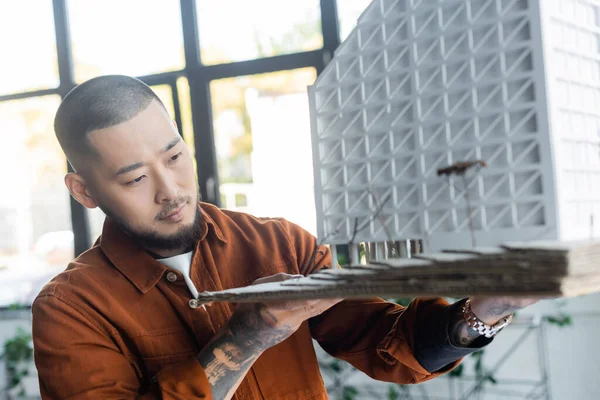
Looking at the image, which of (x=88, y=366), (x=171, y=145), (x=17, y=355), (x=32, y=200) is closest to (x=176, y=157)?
(x=171, y=145)

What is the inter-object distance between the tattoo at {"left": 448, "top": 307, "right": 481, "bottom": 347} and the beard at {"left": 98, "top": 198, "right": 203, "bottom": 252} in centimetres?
58

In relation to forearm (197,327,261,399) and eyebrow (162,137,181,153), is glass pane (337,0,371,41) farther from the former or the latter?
forearm (197,327,261,399)

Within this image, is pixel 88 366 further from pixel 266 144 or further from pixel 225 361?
pixel 266 144

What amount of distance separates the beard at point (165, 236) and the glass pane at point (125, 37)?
2536mm

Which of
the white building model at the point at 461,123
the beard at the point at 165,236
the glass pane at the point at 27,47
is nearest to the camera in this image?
the white building model at the point at 461,123

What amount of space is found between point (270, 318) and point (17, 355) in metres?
3.22

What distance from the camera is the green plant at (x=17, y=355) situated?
3965 millimetres

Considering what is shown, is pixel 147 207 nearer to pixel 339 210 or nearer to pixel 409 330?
pixel 339 210

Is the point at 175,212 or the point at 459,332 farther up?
the point at 175,212

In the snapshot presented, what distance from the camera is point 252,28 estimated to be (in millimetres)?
3777

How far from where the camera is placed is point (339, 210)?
130 centimetres

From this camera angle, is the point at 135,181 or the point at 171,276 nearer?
the point at 135,181

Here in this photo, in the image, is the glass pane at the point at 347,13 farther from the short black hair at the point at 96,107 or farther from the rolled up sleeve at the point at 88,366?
the rolled up sleeve at the point at 88,366

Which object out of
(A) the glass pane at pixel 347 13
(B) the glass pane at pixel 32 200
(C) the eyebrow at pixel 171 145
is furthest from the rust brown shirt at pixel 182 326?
(B) the glass pane at pixel 32 200
